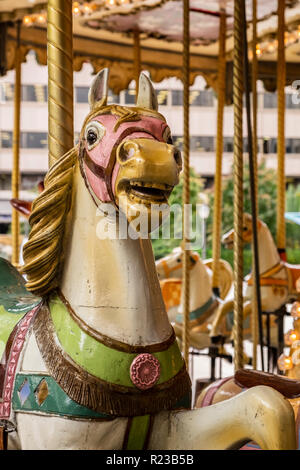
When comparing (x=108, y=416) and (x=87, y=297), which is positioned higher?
(x=87, y=297)

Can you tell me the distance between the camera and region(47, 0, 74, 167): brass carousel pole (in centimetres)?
168

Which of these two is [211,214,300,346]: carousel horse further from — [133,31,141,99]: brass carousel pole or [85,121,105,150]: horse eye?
[85,121,105,150]: horse eye

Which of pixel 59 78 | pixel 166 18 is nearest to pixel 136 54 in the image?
pixel 166 18

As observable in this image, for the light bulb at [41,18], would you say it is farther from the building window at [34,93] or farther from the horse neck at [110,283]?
the building window at [34,93]

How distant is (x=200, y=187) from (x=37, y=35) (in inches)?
424

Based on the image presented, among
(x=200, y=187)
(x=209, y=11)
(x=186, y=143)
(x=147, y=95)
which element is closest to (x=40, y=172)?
(x=200, y=187)

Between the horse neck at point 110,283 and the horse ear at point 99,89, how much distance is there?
6.5 inches

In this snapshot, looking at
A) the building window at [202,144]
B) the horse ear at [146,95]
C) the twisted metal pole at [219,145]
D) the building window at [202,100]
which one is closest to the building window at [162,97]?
the building window at [202,144]

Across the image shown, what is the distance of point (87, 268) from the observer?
1.44 metres

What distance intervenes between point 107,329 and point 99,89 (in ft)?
1.69

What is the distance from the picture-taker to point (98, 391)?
53.7 inches

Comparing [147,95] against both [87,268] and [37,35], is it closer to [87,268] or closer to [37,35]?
[87,268]

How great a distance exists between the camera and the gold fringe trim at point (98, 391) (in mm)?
1361

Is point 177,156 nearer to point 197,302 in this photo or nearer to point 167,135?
point 167,135
